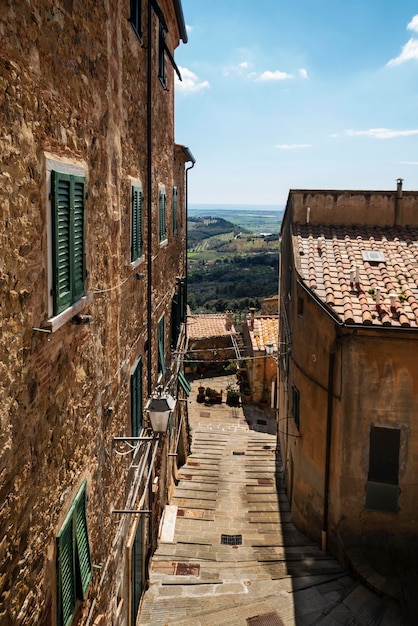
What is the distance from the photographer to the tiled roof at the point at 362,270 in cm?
1088

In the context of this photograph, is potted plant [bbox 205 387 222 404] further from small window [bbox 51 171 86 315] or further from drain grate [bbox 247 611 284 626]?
small window [bbox 51 171 86 315]

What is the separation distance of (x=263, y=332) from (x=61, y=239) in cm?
2508

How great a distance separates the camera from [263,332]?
28.8 meters

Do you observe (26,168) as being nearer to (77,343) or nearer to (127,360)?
(77,343)

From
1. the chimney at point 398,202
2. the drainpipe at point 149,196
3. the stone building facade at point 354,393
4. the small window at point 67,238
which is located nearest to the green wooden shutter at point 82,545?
the small window at point 67,238

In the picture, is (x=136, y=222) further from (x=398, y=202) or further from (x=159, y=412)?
(x=398, y=202)

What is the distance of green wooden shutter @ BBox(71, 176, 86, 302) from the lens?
4520 mm

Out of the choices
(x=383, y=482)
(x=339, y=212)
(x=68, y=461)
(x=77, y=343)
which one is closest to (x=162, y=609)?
(x=383, y=482)

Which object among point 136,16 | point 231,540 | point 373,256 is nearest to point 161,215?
point 136,16

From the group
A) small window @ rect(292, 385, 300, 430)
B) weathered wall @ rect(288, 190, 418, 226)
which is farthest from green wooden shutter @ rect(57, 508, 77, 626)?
weathered wall @ rect(288, 190, 418, 226)

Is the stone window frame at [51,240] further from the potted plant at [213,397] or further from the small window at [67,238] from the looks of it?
the potted plant at [213,397]

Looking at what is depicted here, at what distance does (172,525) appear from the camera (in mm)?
12742

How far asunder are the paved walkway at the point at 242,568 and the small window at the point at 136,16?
10870mm

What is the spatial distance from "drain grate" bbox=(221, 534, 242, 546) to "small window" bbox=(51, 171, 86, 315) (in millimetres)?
9662
